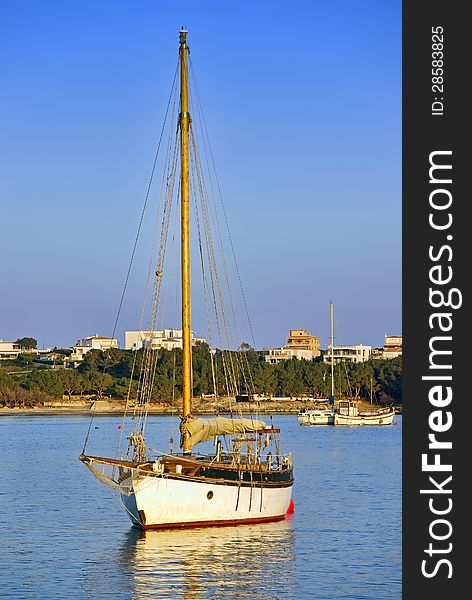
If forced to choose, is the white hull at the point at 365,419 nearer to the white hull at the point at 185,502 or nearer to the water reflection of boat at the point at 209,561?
the water reflection of boat at the point at 209,561

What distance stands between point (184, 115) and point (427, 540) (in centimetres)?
2650

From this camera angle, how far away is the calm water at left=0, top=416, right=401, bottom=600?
31938 millimetres

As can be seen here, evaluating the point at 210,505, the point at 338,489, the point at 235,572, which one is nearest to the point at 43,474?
the point at 338,489

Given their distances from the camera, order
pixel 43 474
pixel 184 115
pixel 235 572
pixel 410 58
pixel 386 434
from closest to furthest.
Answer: pixel 410 58 < pixel 235 572 < pixel 184 115 < pixel 43 474 < pixel 386 434

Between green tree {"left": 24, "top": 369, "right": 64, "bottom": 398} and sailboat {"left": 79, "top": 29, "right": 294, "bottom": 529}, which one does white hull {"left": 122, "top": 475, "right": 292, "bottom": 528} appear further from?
green tree {"left": 24, "top": 369, "right": 64, "bottom": 398}

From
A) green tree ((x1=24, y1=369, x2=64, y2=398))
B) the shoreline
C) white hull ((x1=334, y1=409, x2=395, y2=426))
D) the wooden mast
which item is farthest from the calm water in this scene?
green tree ((x1=24, y1=369, x2=64, y2=398))

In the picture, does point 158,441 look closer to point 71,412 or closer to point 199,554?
point 199,554

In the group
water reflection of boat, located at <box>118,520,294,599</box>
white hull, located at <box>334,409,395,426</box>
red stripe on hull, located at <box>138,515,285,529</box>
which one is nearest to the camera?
water reflection of boat, located at <box>118,520,294,599</box>

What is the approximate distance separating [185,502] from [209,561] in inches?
143

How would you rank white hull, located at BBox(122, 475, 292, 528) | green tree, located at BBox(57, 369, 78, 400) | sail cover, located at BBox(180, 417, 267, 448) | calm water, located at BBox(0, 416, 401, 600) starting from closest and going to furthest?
calm water, located at BBox(0, 416, 401, 600) → white hull, located at BBox(122, 475, 292, 528) → sail cover, located at BBox(180, 417, 267, 448) → green tree, located at BBox(57, 369, 78, 400)

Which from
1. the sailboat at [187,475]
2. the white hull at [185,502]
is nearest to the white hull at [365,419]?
the sailboat at [187,475]

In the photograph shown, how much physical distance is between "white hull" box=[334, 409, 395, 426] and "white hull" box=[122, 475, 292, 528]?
10077 cm

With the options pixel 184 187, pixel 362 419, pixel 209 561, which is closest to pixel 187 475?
pixel 209 561

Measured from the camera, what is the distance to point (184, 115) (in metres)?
42.6
